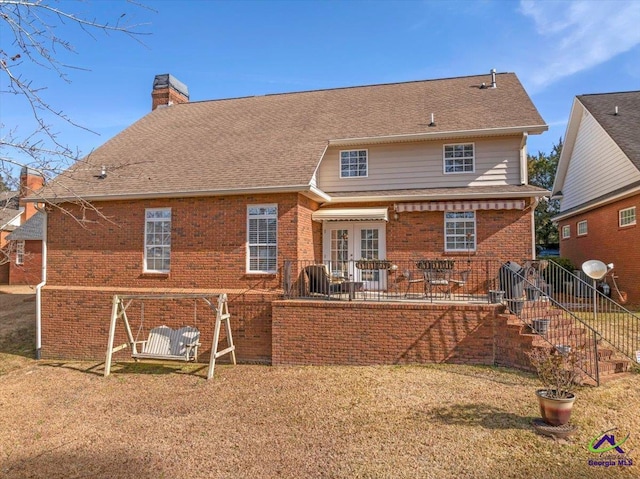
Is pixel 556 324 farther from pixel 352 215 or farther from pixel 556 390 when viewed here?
pixel 352 215

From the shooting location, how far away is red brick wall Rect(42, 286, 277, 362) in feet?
39.4

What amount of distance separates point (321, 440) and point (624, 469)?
13.8 ft

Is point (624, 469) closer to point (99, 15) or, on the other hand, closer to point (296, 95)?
point (99, 15)

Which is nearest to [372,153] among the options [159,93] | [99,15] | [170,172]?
[170,172]

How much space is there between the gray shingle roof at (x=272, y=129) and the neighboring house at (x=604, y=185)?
15.6ft

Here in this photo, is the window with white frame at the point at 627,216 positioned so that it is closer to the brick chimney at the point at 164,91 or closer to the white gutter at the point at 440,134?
the white gutter at the point at 440,134

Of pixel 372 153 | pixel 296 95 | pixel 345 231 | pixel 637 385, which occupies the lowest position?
pixel 637 385

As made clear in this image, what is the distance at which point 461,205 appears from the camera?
13703 millimetres

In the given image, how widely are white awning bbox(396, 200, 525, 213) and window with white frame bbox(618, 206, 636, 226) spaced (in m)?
5.93

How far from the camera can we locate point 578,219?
866 inches

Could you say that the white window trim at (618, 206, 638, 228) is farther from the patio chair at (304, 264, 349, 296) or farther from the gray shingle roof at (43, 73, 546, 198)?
the patio chair at (304, 264, 349, 296)

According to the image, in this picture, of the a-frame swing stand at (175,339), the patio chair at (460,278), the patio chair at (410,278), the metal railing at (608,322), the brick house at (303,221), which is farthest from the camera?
the patio chair at (410,278)

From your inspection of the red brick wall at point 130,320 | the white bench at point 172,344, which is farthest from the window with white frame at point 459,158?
the white bench at point 172,344

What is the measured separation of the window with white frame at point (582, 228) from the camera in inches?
826
